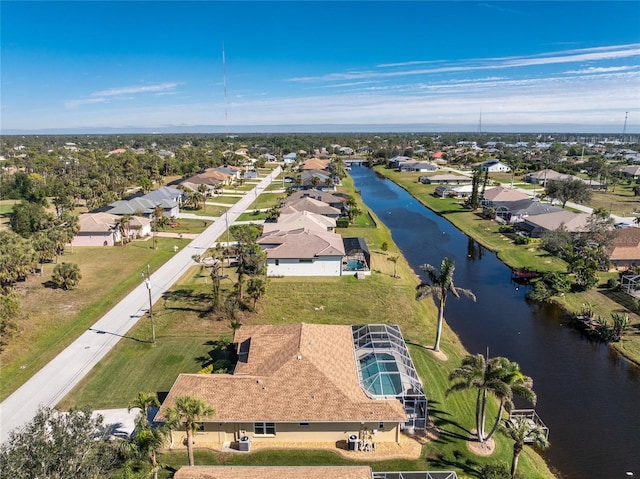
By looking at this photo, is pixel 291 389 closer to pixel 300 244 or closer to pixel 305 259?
pixel 305 259

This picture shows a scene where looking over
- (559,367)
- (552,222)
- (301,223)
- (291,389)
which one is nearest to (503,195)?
(552,222)

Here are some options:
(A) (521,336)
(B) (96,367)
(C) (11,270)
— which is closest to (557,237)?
(A) (521,336)

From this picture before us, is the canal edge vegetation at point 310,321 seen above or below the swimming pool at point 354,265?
below

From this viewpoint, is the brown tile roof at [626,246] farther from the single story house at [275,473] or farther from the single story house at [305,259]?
the single story house at [275,473]

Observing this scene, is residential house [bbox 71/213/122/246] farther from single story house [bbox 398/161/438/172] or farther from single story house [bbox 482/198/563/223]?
single story house [bbox 398/161/438/172]

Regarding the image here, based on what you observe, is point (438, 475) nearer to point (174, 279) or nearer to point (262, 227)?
point (174, 279)

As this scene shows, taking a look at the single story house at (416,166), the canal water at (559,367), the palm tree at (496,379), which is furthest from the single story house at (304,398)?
the single story house at (416,166)
